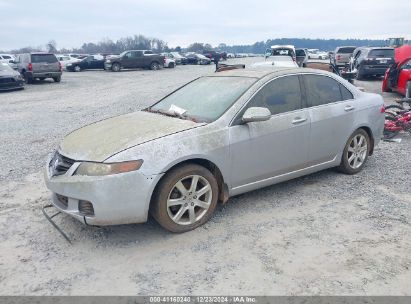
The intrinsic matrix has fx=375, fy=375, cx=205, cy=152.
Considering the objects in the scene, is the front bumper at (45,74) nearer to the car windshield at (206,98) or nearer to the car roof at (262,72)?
the car windshield at (206,98)

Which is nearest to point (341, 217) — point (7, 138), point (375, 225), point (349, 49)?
point (375, 225)

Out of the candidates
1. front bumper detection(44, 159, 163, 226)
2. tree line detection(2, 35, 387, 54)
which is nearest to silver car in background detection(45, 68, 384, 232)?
front bumper detection(44, 159, 163, 226)

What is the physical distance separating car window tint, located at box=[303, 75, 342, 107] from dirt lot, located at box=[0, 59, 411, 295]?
1.12m

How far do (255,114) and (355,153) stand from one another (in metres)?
2.19

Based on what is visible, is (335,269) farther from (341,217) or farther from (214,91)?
(214,91)

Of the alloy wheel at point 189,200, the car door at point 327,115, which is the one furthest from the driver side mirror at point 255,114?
the car door at point 327,115

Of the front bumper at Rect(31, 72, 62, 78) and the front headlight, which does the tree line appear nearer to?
the front bumper at Rect(31, 72, 62, 78)

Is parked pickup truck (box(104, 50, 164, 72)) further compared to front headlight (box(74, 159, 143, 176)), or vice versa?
parked pickup truck (box(104, 50, 164, 72))

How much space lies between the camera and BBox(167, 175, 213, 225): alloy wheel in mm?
3719

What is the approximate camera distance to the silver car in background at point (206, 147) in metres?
3.46

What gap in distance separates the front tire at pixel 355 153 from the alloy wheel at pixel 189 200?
2.34 m

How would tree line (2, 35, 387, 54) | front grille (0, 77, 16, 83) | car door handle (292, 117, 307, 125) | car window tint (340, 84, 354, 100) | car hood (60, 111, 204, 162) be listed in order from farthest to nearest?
tree line (2, 35, 387, 54) → front grille (0, 77, 16, 83) → car window tint (340, 84, 354, 100) → car door handle (292, 117, 307, 125) → car hood (60, 111, 204, 162)

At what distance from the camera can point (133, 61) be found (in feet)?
103

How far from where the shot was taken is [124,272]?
3.21 m
